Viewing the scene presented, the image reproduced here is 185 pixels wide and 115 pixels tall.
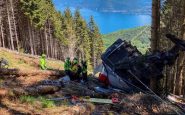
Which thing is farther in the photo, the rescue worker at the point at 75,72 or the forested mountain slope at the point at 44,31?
the forested mountain slope at the point at 44,31

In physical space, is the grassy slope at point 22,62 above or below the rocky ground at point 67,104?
below

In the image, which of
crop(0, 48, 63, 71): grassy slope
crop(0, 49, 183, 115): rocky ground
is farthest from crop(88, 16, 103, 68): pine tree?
crop(0, 49, 183, 115): rocky ground

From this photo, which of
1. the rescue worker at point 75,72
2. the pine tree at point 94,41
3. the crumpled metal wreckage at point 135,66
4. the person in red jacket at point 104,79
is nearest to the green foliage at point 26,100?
the crumpled metal wreckage at point 135,66

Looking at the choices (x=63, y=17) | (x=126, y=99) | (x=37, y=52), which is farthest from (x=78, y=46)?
(x=126, y=99)

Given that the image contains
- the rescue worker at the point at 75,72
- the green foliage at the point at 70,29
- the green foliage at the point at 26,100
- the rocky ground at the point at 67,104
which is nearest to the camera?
the rocky ground at the point at 67,104

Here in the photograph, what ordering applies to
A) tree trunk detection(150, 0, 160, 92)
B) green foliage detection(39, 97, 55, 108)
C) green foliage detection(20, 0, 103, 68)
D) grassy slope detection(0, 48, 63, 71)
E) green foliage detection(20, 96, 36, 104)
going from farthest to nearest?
green foliage detection(20, 0, 103, 68) → grassy slope detection(0, 48, 63, 71) → tree trunk detection(150, 0, 160, 92) → green foliage detection(20, 96, 36, 104) → green foliage detection(39, 97, 55, 108)

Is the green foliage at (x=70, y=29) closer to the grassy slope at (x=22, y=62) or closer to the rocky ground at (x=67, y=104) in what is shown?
the grassy slope at (x=22, y=62)

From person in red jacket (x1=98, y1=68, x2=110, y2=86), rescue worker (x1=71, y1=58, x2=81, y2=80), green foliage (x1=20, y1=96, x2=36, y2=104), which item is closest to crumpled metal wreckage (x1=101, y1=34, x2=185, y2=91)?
person in red jacket (x1=98, y1=68, x2=110, y2=86)

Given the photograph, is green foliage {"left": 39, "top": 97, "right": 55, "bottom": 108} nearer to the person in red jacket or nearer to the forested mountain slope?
the person in red jacket

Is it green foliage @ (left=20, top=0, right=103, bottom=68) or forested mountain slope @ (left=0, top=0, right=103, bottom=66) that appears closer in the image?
forested mountain slope @ (left=0, top=0, right=103, bottom=66)

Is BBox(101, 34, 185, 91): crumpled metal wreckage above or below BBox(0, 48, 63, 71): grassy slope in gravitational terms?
above

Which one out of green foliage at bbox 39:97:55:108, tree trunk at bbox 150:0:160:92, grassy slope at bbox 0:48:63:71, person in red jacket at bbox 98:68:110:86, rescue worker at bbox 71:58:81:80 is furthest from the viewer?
grassy slope at bbox 0:48:63:71

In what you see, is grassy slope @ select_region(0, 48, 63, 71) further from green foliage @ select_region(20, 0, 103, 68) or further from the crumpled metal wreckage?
green foliage @ select_region(20, 0, 103, 68)

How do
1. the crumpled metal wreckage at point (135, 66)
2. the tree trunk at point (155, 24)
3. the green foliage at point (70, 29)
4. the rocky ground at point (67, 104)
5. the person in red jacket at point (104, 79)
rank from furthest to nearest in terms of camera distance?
the green foliage at point (70, 29), the person in red jacket at point (104, 79), the tree trunk at point (155, 24), the crumpled metal wreckage at point (135, 66), the rocky ground at point (67, 104)
